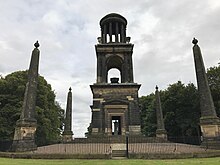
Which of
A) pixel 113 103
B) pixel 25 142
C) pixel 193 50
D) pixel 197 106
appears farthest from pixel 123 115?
pixel 197 106

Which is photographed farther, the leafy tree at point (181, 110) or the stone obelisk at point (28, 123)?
the leafy tree at point (181, 110)

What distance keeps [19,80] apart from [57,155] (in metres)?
23.2

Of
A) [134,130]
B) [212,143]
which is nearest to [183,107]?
[134,130]

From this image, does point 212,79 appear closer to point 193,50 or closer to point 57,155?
point 193,50

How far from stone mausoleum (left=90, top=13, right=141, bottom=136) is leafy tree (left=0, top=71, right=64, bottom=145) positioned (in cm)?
876

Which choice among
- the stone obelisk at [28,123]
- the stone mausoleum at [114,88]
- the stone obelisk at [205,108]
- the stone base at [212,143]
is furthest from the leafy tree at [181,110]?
the stone obelisk at [28,123]

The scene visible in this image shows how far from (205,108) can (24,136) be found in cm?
1255

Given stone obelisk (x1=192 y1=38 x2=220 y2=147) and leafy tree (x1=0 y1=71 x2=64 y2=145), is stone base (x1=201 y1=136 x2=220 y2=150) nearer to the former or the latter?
stone obelisk (x1=192 y1=38 x2=220 y2=147)

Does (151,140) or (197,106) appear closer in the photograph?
(151,140)

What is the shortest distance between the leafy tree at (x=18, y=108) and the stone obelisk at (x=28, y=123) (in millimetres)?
12582

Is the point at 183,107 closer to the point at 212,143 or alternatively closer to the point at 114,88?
the point at 114,88

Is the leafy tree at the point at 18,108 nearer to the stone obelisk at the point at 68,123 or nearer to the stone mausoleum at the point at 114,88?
the stone obelisk at the point at 68,123

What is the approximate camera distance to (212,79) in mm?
32188

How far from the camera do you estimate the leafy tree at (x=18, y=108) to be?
29016mm
